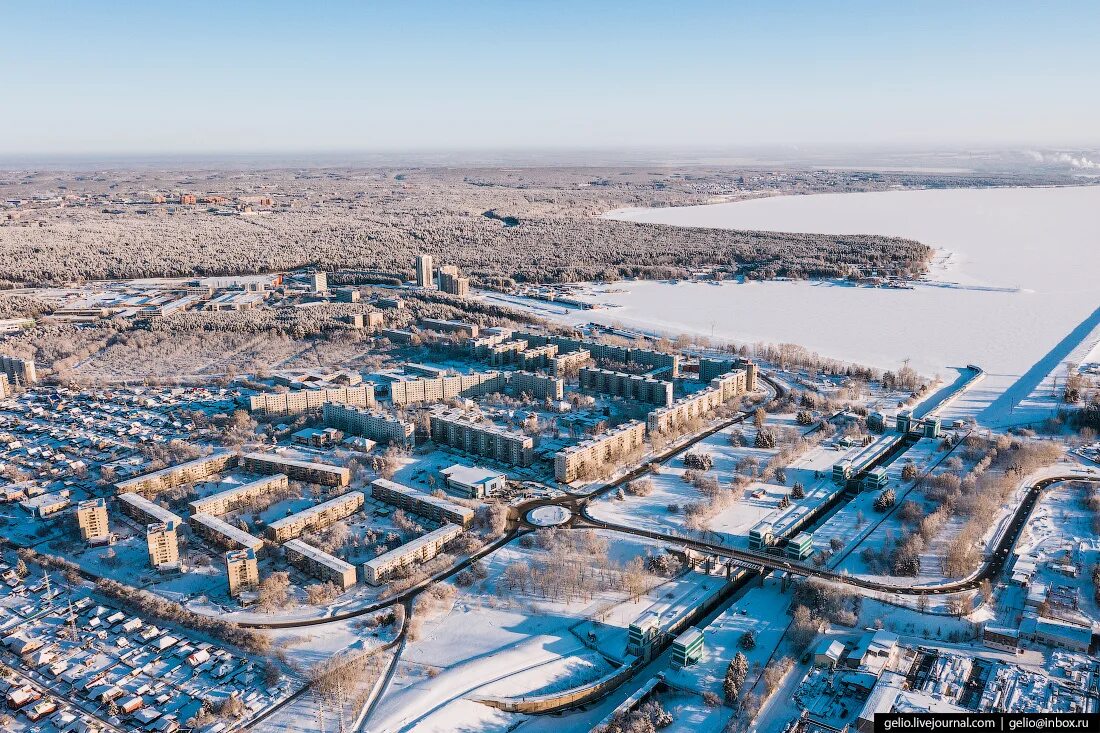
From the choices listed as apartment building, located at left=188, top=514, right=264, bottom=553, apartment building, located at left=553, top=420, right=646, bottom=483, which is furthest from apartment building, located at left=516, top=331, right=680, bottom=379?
apartment building, located at left=188, top=514, right=264, bottom=553

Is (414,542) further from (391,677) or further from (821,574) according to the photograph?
(821,574)

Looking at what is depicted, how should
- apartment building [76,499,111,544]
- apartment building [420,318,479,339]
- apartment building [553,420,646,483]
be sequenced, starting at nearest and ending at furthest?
apartment building [76,499,111,544] < apartment building [553,420,646,483] < apartment building [420,318,479,339]

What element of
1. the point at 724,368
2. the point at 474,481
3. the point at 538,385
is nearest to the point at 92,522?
the point at 474,481

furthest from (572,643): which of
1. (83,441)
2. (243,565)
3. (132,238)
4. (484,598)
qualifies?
(132,238)

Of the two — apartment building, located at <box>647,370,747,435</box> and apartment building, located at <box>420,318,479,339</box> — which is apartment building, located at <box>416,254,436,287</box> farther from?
apartment building, located at <box>647,370,747,435</box>

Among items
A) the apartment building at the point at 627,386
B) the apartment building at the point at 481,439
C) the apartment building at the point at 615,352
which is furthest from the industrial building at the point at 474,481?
the apartment building at the point at 615,352

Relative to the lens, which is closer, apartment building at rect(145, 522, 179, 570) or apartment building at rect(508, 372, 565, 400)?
apartment building at rect(145, 522, 179, 570)
